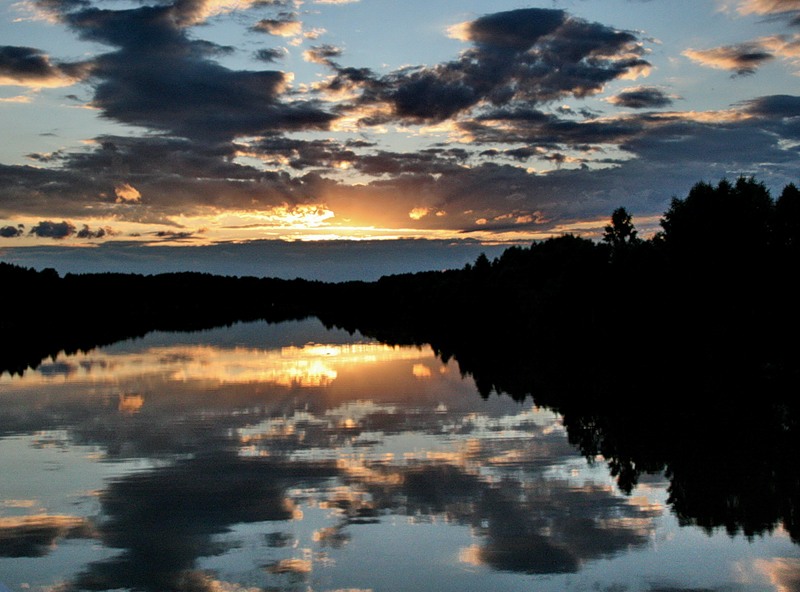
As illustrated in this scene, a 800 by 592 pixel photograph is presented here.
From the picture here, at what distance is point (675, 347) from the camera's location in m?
58.9

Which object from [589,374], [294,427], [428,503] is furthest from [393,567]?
[589,374]

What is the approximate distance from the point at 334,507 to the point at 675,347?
45884mm

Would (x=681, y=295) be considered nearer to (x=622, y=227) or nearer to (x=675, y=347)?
(x=675, y=347)

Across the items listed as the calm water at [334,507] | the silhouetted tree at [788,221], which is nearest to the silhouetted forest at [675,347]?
the silhouetted tree at [788,221]

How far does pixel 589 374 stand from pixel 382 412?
59.3 ft

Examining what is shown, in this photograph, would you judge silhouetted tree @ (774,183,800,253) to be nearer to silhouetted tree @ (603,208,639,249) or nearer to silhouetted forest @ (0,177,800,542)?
silhouetted forest @ (0,177,800,542)

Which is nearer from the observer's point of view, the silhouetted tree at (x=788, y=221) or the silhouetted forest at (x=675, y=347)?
the silhouetted forest at (x=675, y=347)

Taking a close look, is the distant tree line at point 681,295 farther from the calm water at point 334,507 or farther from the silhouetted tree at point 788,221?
the calm water at point 334,507

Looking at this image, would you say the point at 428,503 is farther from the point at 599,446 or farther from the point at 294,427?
the point at 294,427

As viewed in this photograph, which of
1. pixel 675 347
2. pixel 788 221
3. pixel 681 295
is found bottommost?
pixel 675 347

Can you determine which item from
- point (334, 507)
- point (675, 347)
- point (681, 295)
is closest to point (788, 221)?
point (681, 295)

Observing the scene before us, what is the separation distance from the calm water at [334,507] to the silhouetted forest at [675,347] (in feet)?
5.53

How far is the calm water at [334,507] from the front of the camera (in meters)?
13.6

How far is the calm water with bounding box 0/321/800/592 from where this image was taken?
44.7ft
